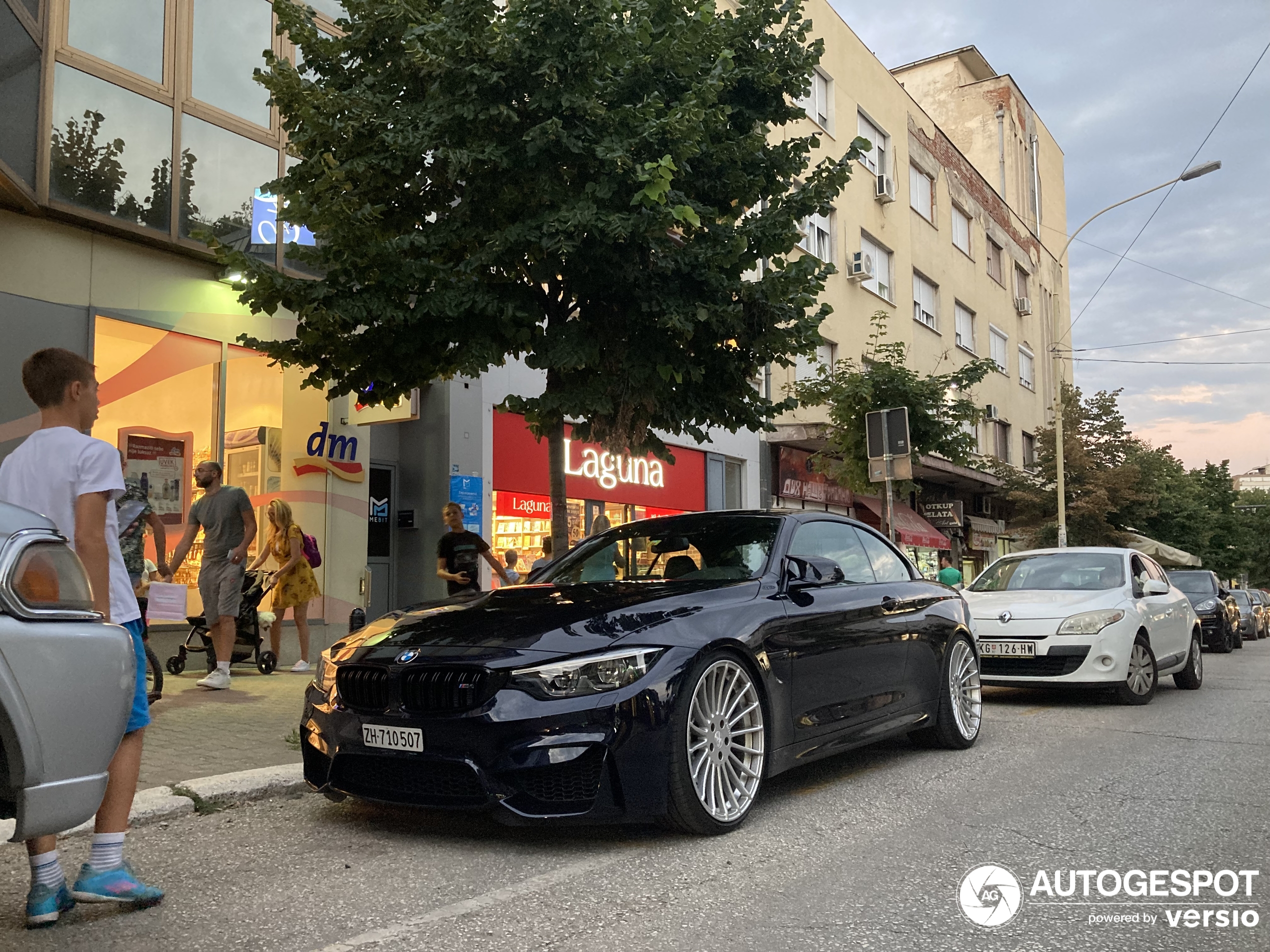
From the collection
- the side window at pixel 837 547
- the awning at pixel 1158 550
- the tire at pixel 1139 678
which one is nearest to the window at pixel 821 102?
the awning at pixel 1158 550

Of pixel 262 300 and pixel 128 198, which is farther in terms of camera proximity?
pixel 128 198

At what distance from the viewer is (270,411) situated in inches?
505

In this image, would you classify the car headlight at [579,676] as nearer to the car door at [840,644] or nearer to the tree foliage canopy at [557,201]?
the car door at [840,644]

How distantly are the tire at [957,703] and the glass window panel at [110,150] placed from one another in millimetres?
8535

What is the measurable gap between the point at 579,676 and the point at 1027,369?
134ft

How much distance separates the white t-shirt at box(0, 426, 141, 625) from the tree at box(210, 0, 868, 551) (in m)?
3.92

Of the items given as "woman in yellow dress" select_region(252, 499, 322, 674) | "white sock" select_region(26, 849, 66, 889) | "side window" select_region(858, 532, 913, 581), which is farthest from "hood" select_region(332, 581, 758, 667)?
"woman in yellow dress" select_region(252, 499, 322, 674)

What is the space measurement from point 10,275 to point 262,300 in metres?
3.54

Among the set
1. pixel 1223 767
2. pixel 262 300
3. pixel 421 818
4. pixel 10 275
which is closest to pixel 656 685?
pixel 421 818

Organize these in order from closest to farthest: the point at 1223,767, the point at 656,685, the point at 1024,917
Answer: the point at 1024,917, the point at 656,685, the point at 1223,767

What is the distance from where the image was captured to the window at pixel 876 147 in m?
27.5

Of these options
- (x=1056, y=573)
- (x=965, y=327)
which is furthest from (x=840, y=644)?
(x=965, y=327)

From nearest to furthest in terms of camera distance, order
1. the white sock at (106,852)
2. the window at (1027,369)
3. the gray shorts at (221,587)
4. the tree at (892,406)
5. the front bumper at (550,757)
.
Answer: the white sock at (106,852) < the front bumper at (550,757) < the gray shorts at (221,587) < the tree at (892,406) < the window at (1027,369)

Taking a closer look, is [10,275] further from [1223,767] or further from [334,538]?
[1223,767]
